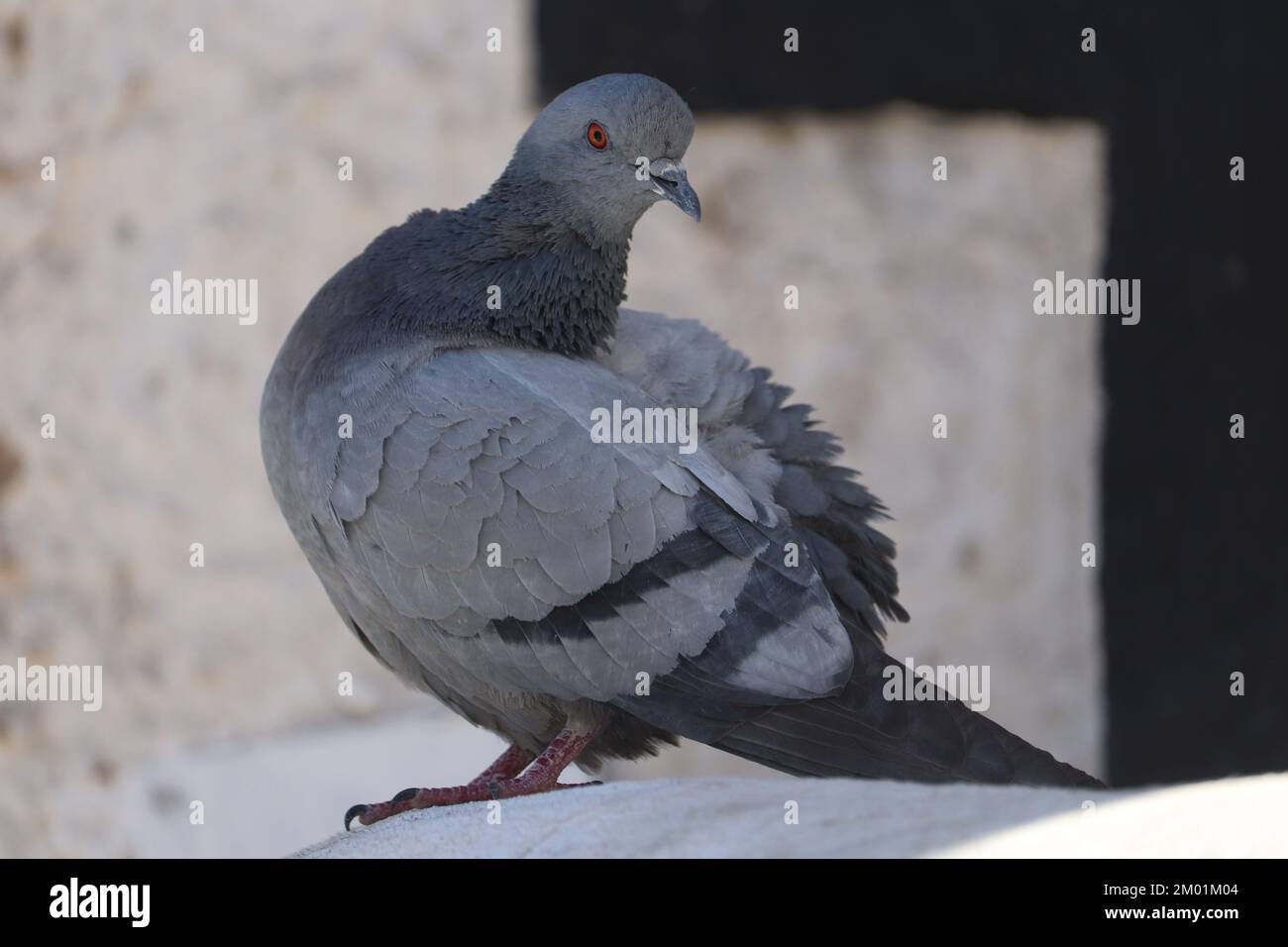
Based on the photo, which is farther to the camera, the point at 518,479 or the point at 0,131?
the point at 0,131

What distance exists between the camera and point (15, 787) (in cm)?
618

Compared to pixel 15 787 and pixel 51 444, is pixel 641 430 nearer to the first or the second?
pixel 51 444

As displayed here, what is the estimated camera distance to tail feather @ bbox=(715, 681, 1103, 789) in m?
3.29

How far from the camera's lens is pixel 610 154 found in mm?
3553

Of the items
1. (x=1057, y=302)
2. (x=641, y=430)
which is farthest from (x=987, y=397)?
(x=641, y=430)

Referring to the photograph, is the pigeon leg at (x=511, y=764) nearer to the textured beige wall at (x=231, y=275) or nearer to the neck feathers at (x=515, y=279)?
the neck feathers at (x=515, y=279)

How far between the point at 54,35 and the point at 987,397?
4116 mm

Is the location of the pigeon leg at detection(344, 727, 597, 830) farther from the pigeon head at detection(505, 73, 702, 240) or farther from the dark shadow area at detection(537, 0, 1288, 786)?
the dark shadow area at detection(537, 0, 1288, 786)

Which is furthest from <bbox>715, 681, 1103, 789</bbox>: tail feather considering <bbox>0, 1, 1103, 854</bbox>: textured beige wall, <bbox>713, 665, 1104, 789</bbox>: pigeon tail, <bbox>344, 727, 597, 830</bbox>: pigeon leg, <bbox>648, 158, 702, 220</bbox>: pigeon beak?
A: <bbox>0, 1, 1103, 854</bbox>: textured beige wall

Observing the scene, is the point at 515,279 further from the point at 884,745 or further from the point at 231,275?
the point at 231,275

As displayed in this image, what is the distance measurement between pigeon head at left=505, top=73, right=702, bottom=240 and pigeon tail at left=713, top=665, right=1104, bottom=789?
47.1 inches

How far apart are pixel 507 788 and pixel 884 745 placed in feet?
2.81

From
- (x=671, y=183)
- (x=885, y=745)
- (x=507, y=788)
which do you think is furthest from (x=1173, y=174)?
(x=507, y=788)
